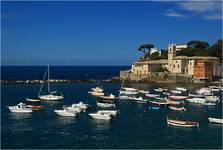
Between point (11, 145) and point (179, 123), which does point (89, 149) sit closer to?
point (11, 145)

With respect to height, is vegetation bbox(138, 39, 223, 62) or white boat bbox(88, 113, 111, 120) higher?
vegetation bbox(138, 39, 223, 62)

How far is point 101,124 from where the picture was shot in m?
34.5

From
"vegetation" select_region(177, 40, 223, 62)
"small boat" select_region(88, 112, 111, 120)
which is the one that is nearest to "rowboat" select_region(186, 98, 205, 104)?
Answer: "small boat" select_region(88, 112, 111, 120)

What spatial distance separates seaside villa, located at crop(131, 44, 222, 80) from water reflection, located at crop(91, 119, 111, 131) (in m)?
45.0

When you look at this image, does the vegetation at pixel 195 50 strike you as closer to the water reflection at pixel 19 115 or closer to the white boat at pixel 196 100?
the white boat at pixel 196 100

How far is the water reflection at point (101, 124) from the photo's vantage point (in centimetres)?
3293

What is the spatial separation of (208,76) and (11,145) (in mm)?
56116

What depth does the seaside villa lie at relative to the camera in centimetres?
7700

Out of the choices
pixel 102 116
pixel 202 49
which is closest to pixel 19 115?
pixel 102 116

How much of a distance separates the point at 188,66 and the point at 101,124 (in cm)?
4835

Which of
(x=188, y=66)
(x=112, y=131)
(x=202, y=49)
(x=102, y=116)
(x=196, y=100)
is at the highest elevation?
(x=202, y=49)

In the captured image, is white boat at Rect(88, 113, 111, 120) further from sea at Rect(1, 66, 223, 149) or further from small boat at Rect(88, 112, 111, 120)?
sea at Rect(1, 66, 223, 149)

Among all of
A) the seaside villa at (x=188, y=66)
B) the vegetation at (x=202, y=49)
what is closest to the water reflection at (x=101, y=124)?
the seaside villa at (x=188, y=66)

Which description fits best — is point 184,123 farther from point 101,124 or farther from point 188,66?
point 188,66
